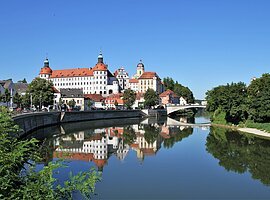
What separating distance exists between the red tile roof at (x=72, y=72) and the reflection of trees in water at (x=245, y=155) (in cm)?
11236

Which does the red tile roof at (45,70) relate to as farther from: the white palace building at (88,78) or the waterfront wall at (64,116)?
the waterfront wall at (64,116)

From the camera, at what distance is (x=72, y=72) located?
158 metres

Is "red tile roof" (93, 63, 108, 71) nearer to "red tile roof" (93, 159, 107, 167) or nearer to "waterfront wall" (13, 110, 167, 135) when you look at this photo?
"waterfront wall" (13, 110, 167, 135)

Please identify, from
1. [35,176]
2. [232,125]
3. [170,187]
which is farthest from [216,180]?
[232,125]

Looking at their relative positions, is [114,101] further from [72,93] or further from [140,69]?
[140,69]

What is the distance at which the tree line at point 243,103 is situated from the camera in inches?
2210

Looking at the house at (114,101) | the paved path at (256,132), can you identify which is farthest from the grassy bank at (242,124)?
the house at (114,101)

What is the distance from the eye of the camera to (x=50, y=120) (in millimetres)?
64688

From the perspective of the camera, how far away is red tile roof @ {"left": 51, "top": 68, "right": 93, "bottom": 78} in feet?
505

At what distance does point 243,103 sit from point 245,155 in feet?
100

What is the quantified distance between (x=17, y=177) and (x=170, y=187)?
12873 mm

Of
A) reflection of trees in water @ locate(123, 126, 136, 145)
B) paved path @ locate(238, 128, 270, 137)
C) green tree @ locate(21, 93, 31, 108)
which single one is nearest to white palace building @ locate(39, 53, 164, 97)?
green tree @ locate(21, 93, 31, 108)

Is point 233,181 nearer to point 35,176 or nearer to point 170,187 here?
point 170,187

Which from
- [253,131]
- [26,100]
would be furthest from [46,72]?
[253,131]
